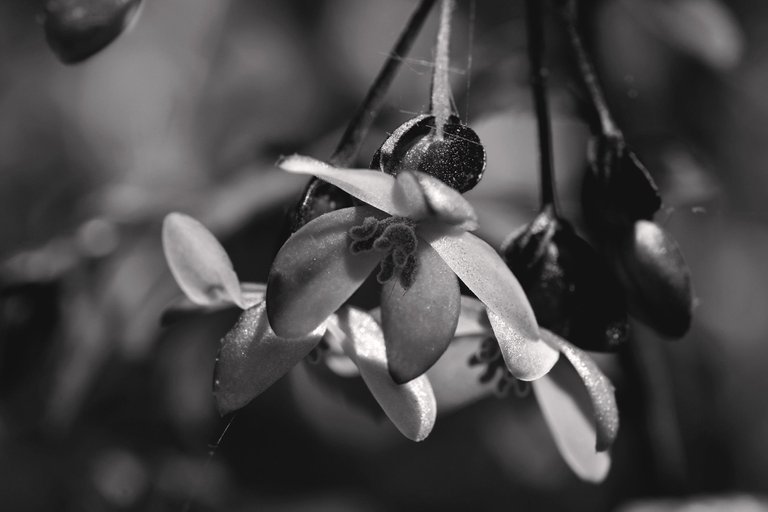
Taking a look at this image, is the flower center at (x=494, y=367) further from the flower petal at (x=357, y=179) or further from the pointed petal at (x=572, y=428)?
the flower petal at (x=357, y=179)

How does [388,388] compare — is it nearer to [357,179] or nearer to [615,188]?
[357,179]

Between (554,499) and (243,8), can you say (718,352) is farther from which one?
(243,8)

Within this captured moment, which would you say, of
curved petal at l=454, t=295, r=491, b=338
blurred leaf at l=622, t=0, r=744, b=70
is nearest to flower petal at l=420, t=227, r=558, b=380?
curved petal at l=454, t=295, r=491, b=338

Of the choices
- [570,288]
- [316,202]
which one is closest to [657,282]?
[570,288]

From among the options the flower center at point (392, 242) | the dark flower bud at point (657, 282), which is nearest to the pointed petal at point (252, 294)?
the flower center at point (392, 242)

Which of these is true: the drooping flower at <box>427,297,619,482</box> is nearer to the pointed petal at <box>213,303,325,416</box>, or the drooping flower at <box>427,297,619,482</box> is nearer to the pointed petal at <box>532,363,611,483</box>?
the pointed petal at <box>532,363,611,483</box>

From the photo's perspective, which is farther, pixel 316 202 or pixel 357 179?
pixel 316 202
